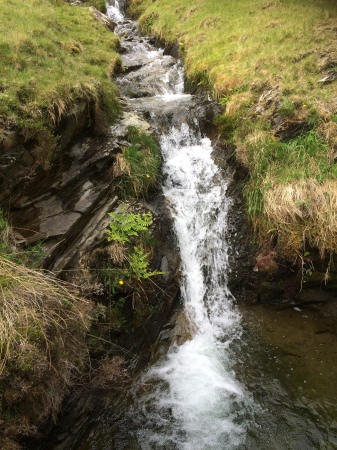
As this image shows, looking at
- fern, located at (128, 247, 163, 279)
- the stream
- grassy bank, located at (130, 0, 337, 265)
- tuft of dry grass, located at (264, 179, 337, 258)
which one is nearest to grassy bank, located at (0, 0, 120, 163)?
the stream

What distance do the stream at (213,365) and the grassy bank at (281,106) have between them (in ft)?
3.28

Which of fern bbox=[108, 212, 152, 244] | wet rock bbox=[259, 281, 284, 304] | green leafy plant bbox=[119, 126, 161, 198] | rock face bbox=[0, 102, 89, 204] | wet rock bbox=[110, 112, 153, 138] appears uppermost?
rock face bbox=[0, 102, 89, 204]

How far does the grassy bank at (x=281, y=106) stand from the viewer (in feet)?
20.3

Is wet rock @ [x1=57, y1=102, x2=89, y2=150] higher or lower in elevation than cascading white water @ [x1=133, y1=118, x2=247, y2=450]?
higher

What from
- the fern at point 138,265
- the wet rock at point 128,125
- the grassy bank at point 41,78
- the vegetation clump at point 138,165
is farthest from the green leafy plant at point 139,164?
the fern at point 138,265

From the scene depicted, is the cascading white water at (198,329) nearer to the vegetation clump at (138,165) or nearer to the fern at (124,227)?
the vegetation clump at (138,165)

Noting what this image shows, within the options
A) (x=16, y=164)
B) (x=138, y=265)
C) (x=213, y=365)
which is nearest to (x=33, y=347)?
(x=138, y=265)

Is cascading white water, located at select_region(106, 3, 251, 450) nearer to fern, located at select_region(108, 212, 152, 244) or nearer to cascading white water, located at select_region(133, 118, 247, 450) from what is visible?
cascading white water, located at select_region(133, 118, 247, 450)

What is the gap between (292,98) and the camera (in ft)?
25.5

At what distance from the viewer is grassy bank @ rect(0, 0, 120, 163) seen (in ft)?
18.2

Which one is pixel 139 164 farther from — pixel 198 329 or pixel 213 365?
pixel 213 365

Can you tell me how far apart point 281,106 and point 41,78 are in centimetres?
532

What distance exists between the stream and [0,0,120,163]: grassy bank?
216cm

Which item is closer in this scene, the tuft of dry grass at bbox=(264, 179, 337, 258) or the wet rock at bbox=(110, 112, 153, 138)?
the tuft of dry grass at bbox=(264, 179, 337, 258)
